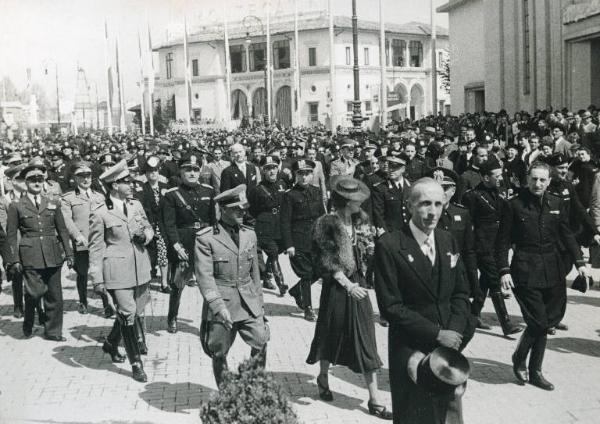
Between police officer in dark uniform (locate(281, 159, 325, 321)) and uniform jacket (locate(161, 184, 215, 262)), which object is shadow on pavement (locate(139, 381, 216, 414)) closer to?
uniform jacket (locate(161, 184, 215, 262))

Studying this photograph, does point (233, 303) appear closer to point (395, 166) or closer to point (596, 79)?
point (395, 166)

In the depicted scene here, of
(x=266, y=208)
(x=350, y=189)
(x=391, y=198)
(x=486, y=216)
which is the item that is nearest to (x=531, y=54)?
(x=266, y=208)

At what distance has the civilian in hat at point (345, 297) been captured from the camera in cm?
641

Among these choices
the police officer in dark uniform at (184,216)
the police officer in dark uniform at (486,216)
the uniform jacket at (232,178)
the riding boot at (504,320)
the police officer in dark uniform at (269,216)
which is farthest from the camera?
the uniform jacket at (232,178)

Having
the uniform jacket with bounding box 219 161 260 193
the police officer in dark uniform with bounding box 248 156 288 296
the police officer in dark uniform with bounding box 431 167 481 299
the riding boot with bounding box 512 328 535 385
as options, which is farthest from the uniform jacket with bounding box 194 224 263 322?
the uniform jacket with bounding box 219 161 260 193

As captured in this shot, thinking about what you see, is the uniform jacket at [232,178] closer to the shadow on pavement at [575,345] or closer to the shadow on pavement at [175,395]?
the shadow on pavement at [575,345]

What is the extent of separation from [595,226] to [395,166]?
2.39 metres

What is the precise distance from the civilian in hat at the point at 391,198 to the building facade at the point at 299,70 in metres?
58.7

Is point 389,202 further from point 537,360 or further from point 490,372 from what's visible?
point 537,360

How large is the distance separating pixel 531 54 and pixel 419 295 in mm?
27346

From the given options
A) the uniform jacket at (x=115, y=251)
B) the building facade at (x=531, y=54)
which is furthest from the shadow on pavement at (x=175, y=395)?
the building facade at (x=531, y=54)

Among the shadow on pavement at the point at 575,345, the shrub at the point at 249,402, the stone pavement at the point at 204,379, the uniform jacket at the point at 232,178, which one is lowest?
the shadow on pavement at the point at 575,345

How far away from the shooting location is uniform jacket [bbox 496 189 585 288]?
697 cm

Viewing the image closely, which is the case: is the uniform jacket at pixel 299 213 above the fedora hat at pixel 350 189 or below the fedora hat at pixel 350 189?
below
